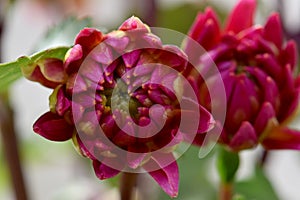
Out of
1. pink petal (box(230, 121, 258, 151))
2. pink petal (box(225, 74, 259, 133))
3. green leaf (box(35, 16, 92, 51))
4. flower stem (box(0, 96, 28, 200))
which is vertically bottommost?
flower stem (box(0, 96, 28, 200))

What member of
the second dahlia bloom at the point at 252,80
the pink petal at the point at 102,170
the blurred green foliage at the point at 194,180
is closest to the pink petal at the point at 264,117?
the second dahlia bloom at the point at 252,80

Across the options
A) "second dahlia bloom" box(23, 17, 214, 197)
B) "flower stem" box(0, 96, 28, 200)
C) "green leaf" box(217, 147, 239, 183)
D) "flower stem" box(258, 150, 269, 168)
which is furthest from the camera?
"flower stem" box(258, 150, 269, 168)

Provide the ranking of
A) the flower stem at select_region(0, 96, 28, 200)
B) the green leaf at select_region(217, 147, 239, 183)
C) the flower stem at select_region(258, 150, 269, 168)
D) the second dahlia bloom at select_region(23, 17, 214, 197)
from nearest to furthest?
the second dahlia bloom at select_region(23, 17, 214, 197) → the green leaf at select_region(217, 147, 239, 183) → the flower stem at select_region(0, 96, 28, 200) → the flower stem at select_region(258, 150, 269, 168)

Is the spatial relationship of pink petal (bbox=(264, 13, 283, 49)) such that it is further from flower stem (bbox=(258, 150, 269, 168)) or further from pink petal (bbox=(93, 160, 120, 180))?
flower stem (bbox=(258, 150, 269, 168))

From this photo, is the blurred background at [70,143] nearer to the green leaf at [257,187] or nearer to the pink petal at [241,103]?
the green leaf at [257,187]

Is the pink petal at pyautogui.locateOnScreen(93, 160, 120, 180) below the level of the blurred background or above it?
above

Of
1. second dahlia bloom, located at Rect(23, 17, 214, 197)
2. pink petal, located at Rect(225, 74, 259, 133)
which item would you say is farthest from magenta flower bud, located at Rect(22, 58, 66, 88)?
pink petal, located at Rect(225, 74, 259, 133)

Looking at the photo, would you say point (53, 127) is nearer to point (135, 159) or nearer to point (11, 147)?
point (135, 159)
